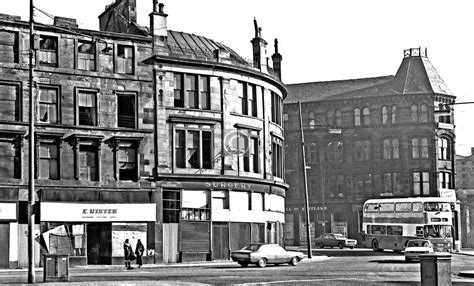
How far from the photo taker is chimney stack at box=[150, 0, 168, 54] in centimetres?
5141

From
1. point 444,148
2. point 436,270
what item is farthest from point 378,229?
point 436,270

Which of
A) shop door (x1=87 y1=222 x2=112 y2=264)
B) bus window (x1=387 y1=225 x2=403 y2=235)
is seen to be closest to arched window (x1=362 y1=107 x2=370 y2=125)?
bus window (x1=387 y1=225 x2=403 y2=235)

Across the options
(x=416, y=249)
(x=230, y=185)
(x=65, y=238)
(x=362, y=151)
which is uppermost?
(x=362, y=151)

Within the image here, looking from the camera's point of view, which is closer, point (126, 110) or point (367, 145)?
point (126, 110)

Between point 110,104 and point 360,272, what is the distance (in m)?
19.4

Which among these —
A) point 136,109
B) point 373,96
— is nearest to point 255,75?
point 136,109

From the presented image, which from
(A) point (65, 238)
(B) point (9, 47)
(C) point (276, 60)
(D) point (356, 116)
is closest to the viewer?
(B) point (9, 47)

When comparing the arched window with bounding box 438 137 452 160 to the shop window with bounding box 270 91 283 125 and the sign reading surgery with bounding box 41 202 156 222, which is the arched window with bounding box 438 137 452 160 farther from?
the sign reading surgery with bounding box 41 202 156 222

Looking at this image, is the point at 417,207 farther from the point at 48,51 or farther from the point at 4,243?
the point at 4,243

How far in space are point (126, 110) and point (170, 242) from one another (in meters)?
8.57

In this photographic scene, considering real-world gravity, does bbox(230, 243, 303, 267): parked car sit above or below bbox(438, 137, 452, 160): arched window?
below

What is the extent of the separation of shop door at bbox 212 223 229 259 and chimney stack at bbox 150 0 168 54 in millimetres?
11711

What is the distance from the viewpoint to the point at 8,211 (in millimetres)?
45344

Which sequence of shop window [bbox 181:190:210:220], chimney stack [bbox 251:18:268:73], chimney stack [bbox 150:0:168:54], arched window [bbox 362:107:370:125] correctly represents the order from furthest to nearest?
arched window [bbox 362:107:370:125], chimney stack [bbox 251:18:268:73], chimney stack [bbox 150:0:168:54], shop window [bbox 181:190:210:220]
